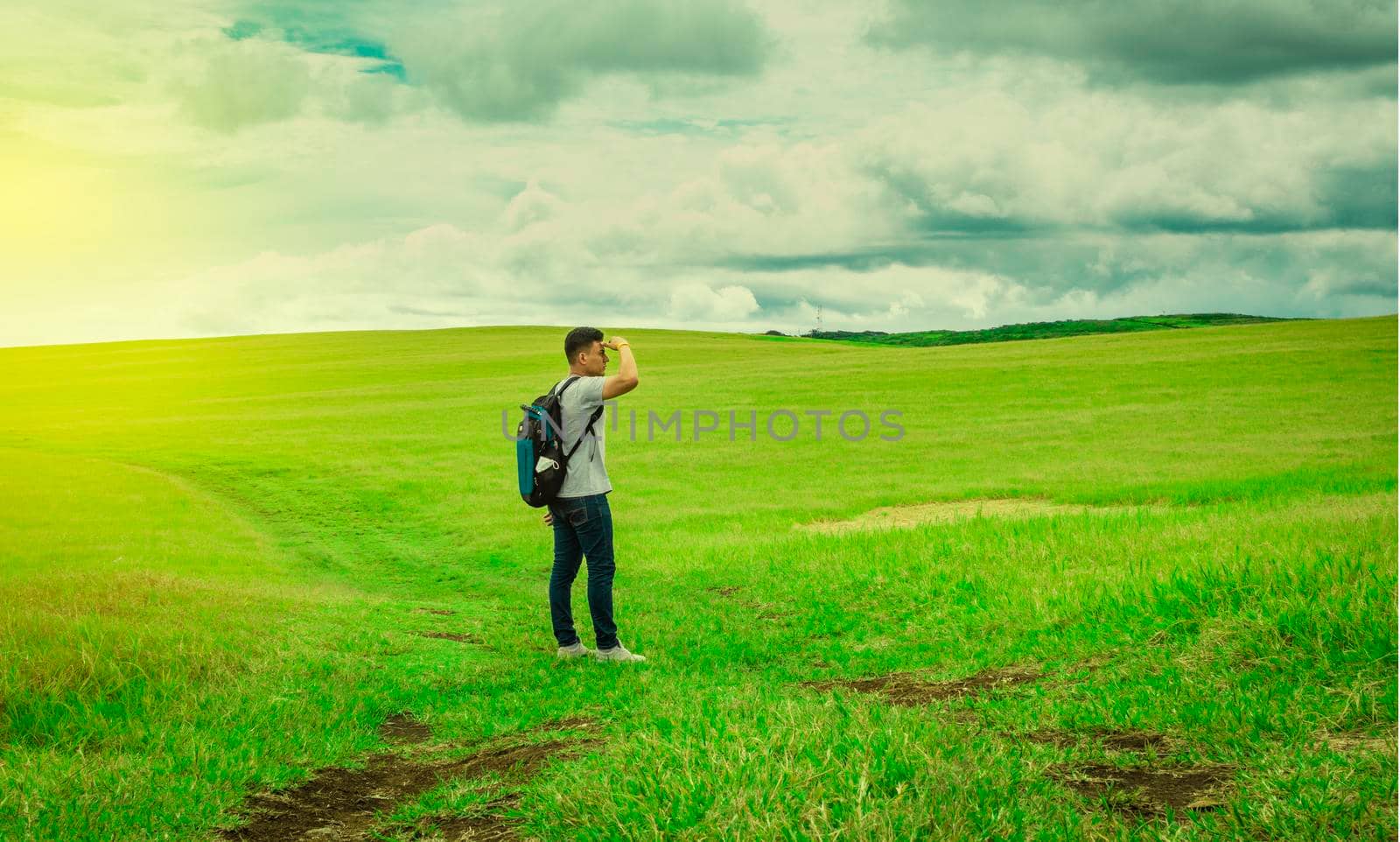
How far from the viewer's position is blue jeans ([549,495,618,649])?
898 centimetres

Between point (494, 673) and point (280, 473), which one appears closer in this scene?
point (494, 673)

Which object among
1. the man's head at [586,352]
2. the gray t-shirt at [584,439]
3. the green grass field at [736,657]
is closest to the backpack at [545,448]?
the gray t-shirt at [584,439]

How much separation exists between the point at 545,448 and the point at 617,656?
6.79 ft

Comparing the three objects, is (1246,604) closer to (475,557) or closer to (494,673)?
(494,673)

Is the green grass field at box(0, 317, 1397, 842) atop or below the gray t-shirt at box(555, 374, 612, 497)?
below

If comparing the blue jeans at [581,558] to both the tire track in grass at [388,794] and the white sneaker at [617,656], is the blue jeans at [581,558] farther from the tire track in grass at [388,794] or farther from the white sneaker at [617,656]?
the tire track in grass at [388,794]

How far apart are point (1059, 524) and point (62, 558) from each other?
15683mm

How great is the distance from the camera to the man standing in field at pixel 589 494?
881cm

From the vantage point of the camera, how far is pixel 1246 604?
7.90m

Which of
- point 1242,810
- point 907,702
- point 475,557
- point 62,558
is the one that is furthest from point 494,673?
point 62,558

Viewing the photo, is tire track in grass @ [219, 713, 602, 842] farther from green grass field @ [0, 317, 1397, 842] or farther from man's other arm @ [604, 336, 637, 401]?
man's other arm @ [604, 336, 637, 401]

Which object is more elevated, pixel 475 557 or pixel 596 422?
pixel 596 422

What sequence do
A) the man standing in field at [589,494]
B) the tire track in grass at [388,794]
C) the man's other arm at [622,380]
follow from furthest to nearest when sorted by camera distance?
1. the man standing in field at [589,494]
2. the man's other arm at [622,380]
3. the tire track in grass at [388,794]

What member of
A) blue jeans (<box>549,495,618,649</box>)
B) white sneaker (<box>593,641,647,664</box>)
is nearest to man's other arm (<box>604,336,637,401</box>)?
blue jeans (<box>549,495,618,649</box>)
